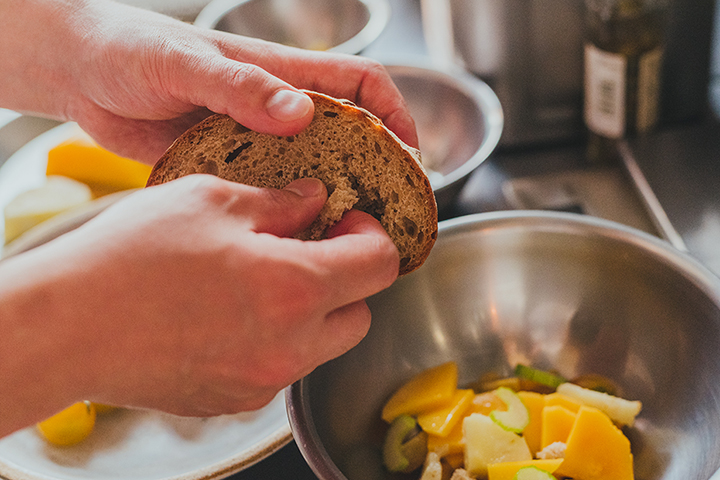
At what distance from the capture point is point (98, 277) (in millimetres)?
387

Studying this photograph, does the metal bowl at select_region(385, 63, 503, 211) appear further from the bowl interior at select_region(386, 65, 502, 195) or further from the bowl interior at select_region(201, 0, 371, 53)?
the bowl interior at select_region(201, 0, 371, 53)

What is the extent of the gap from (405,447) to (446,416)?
0.17 ft

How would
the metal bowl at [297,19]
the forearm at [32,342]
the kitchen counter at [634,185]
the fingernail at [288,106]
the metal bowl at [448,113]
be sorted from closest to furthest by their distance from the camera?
1. the forearm at [32,342]
2. the fingernail at [288,106]
3. the kitchen counter at [634,185]
4. the metal bowl at [448,113]
5. the metal bowl at [297,19]

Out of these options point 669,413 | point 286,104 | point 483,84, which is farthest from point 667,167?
point 286,104

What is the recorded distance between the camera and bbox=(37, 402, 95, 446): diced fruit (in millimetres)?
706

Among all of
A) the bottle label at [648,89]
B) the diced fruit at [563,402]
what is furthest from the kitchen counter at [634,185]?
the diced fruit at [563,402]

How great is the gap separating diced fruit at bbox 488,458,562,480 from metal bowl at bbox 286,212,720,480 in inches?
3.5

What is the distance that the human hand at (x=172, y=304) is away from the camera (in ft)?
1.27

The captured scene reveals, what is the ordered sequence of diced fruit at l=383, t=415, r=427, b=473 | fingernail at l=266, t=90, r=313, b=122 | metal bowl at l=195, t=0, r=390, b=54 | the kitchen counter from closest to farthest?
fingernail at l=266, t=90, r=313, b=122
diced fruit at l=383, t=415, r=427, b=473
the kitchen counter
metal bowl at l=195, t=0, r=390, b=54

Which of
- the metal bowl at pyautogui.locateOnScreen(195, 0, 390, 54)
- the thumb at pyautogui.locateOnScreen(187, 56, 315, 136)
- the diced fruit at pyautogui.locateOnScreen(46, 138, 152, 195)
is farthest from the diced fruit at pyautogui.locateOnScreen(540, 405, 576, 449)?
the metal bowl at pyautogui.locateOnScreen(195, 0, 390, 54)

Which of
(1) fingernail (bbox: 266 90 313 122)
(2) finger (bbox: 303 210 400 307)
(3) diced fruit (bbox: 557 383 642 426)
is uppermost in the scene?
(1) fingernail (bbox: 266 90 313 122)

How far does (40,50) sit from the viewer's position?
713 mm

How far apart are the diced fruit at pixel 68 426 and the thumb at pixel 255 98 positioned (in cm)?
39

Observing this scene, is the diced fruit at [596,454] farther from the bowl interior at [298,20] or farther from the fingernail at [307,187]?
the bowl interior at [298,20]
